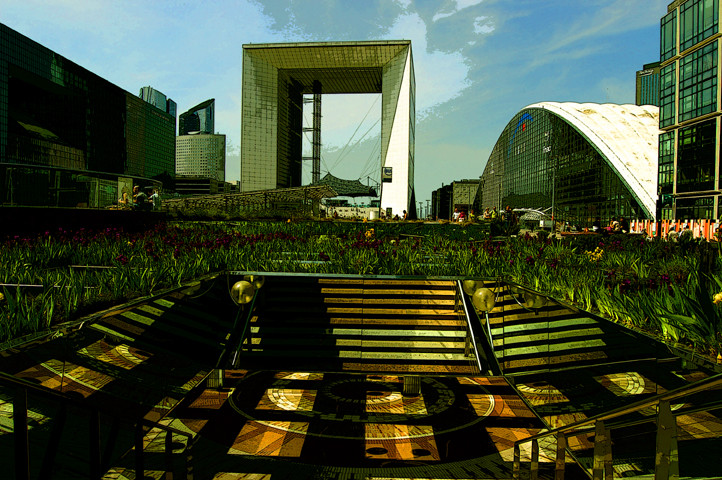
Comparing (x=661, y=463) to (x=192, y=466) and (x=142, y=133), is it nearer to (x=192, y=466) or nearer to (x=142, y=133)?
(x=192, y=466)

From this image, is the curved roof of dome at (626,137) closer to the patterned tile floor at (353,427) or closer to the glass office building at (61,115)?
the patterned tile floor at (353,427)

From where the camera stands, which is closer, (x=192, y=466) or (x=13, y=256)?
(x=192, y=466)

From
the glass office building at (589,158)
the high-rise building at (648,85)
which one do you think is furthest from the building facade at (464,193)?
the high-rise building at (648,85)

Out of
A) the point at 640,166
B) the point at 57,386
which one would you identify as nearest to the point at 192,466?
the point at 57,386

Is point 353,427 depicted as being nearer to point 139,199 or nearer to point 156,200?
point 139,199

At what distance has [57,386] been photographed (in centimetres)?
296

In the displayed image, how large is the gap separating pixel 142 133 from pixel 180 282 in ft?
432

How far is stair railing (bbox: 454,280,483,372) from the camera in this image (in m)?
6.81

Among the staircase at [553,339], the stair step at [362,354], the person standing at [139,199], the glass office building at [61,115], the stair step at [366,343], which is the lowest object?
the stair step at [362,354]

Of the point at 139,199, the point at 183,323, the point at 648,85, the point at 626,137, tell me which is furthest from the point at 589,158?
the point at 648,85

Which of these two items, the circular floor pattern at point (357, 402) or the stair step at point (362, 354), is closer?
the circular floor pattern at point (357, 402)

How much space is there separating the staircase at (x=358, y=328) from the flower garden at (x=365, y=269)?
29.6 inches

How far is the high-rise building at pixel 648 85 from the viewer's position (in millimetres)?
156337

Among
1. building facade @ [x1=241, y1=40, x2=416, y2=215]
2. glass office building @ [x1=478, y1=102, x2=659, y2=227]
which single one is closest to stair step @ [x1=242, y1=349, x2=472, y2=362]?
building facade @ [x1=241, y1=40, x2=416, y2=215]
